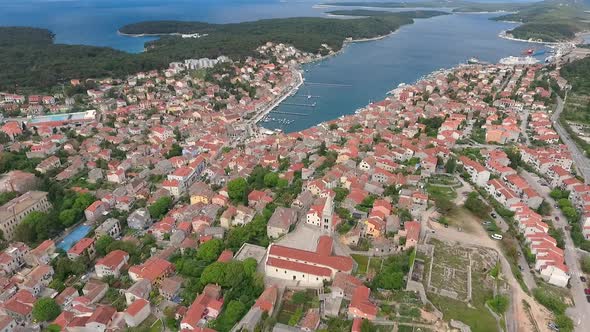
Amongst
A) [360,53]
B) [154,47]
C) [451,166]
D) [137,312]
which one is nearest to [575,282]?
[451,166]

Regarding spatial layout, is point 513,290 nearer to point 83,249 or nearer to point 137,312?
point 137,312

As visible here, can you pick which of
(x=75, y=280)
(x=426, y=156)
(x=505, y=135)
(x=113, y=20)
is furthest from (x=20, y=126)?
(x=113, y=20)

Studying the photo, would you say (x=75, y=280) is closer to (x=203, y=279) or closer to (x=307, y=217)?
(x=203, y=279)

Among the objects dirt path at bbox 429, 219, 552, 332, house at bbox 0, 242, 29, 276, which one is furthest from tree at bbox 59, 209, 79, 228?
dirt path at bbox 429, 219, 552, 332

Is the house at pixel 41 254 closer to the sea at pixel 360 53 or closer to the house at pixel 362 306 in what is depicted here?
the house at pixel 362 306

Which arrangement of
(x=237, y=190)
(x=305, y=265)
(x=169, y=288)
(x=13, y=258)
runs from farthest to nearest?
(x=237, y=190)
(x=13, y=258)
(x=305, y=265)
(x=169, y=288)

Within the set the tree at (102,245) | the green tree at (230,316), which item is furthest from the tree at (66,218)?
the green tree at (230,316)

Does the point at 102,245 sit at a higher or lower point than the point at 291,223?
lower
